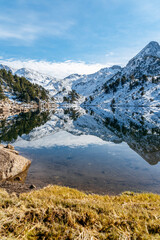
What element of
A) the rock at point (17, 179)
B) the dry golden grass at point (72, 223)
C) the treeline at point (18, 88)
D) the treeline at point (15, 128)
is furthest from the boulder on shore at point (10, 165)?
the treeline at point (18, 88)

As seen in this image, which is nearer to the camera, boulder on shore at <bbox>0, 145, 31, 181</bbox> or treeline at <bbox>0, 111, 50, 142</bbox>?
boulder on shore at <bbox>0, 145, 31, 181</bbox>

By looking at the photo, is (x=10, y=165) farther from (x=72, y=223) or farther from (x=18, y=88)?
(x=18, y=88)

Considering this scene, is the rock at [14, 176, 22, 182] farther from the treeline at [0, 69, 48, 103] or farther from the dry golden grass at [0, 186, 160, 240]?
the treeline at [0, 69, 48, 103]

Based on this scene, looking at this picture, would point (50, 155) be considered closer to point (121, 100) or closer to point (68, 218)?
point (68, 218)

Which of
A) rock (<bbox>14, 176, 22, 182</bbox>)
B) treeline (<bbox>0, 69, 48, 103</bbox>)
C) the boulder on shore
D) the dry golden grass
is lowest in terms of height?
rock (<bbox>14, 176, 22, 182</bbox>)

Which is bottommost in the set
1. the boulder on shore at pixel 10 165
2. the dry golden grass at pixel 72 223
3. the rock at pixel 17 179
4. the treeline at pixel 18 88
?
the rock at pixel 17 179

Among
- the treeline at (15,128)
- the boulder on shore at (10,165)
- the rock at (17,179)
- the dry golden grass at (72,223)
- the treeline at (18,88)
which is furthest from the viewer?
the treeline at (18,88)

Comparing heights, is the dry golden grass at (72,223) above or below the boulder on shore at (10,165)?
above

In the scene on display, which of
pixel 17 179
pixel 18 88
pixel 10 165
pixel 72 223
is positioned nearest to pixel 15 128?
pixel 10 165

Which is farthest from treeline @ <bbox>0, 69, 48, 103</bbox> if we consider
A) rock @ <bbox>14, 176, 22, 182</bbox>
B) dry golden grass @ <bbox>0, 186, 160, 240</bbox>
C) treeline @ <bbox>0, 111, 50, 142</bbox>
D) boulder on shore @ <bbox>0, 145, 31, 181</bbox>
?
dry golden grass @ <bbox>0, 186, 160, 240</bbox>

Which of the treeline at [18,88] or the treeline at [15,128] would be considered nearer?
the treeline at [15,128]

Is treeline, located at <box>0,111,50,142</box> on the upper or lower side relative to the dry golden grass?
lower

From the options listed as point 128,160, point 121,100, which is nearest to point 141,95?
point 121,100

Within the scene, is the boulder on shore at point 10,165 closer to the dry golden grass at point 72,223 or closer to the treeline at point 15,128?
the dry golden grass at point 72,223
